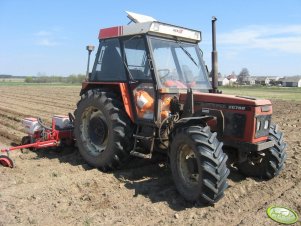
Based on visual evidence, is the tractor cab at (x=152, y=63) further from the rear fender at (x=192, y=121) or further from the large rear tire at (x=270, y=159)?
the large rear tire at (x=270, y=159)

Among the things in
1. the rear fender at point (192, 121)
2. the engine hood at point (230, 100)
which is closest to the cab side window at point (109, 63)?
the engine hood at point (230, 100)

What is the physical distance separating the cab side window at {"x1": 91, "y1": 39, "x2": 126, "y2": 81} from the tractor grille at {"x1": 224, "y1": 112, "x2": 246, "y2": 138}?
74.8 inches

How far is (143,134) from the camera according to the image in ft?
18.7

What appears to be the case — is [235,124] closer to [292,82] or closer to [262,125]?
[262,125]

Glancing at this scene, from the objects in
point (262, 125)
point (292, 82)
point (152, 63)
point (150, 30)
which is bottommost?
point (292, 82)

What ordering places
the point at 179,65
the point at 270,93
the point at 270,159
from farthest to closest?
the point at 270,93 < the point at 179,65 < the point at 270,159

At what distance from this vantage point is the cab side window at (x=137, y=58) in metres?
5.53

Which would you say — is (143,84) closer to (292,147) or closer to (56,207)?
(56,207)

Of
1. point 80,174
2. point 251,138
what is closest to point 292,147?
point 251,138

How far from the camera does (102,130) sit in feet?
19.9

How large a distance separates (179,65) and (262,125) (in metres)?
1.69

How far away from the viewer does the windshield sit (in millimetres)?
5516
